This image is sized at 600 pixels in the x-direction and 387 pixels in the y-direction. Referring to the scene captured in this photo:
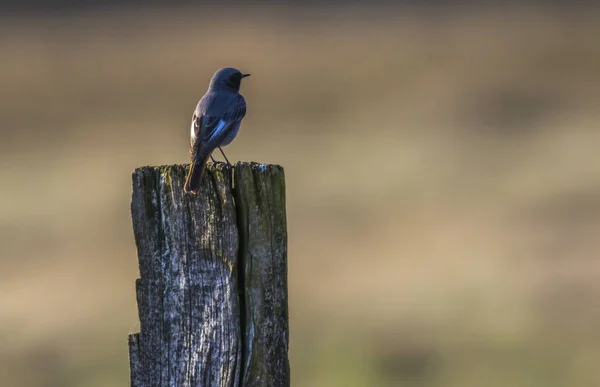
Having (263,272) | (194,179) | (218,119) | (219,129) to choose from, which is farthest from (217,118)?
(263,272)

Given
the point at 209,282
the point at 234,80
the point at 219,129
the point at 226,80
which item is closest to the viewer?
the point at 209,282

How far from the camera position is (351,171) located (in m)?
18.3

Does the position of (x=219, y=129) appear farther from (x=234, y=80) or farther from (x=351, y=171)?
(x=351, y=171)

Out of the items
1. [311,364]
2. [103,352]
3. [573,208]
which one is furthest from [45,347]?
[573,208]

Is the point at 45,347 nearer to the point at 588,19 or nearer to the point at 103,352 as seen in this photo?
the point at 103,352

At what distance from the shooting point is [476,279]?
42.4 feet

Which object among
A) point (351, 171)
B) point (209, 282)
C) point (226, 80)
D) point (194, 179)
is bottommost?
point (209, 282)

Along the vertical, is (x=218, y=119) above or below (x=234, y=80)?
below

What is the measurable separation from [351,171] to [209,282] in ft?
47.0

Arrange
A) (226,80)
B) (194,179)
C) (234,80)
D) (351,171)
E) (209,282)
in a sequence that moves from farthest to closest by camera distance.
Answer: (351,171)
(234,80)
(226,80)
(194,179)
(209,282)

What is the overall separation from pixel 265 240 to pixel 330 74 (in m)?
21.3

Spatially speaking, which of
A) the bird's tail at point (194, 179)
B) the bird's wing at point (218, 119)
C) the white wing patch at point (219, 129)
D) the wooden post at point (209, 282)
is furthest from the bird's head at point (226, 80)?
the wooden post at point (209, 282)

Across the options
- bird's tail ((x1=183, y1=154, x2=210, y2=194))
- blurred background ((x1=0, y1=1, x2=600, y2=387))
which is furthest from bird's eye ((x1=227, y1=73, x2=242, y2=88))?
bird's tail ((x1=183, y1=154, x2=210, y2=194))

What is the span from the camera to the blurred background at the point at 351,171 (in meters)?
11.2
